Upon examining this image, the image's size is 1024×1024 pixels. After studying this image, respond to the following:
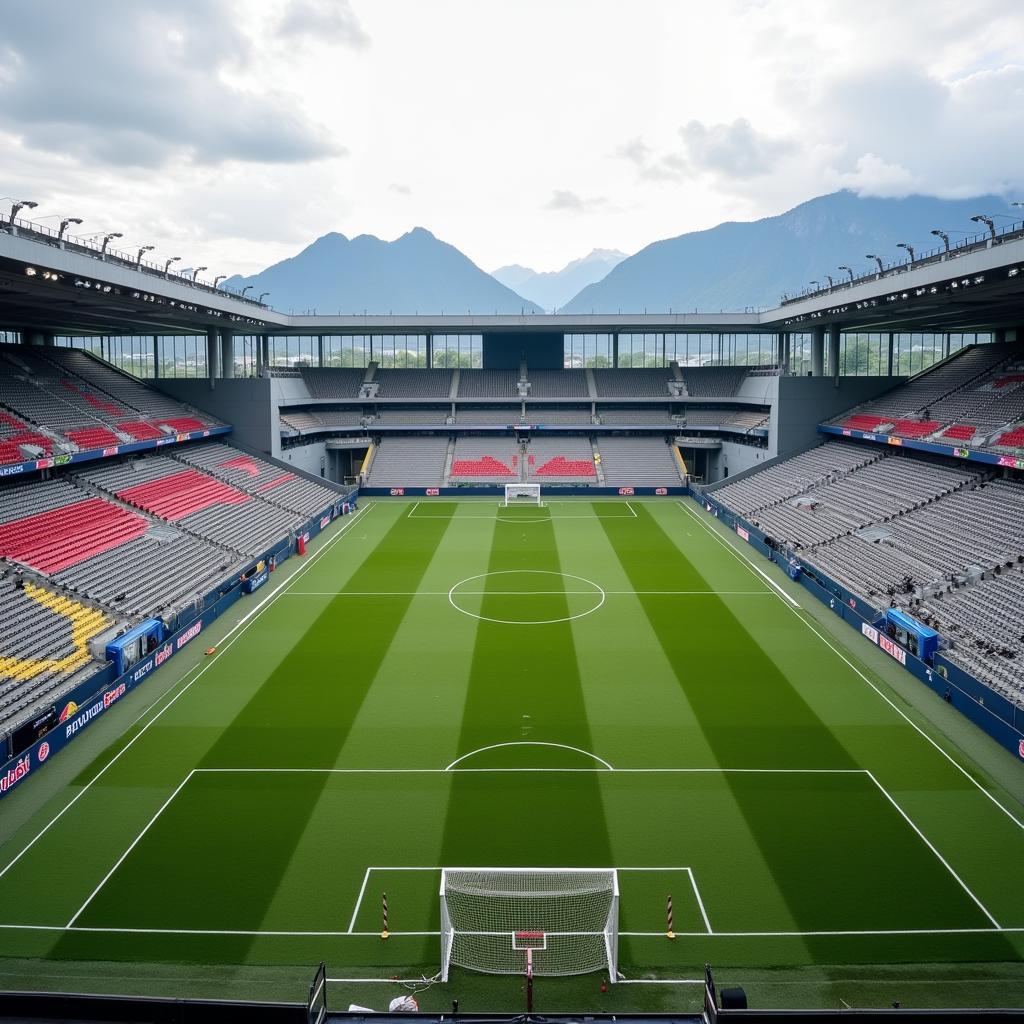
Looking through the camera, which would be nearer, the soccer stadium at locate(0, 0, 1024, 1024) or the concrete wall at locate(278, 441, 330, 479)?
the soccer stadium at locate(0, 0, 1024, 1024)

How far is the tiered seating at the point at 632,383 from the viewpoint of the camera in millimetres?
66000

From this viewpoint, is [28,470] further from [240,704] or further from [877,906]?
[877,906]

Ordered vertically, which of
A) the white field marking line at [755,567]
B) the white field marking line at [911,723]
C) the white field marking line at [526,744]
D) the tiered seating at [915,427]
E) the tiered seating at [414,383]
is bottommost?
the white field marking line at [526,744]

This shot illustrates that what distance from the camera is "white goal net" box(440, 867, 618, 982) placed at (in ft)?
41.1

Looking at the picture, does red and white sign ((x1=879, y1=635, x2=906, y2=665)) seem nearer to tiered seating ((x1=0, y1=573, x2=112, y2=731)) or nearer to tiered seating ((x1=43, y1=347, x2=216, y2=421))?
tiered seating ((x1=0, y1=573, x2=112, y2=731))

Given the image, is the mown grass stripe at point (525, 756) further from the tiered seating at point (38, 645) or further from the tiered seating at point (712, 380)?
the tiered seating at point (712, 380)

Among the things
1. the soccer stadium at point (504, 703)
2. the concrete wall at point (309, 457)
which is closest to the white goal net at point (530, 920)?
the soccer stadium at point (504, 703)

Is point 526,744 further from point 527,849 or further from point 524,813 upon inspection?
point 527,849

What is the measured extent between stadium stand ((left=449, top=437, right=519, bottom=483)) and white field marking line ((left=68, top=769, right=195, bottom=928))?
1625 inches

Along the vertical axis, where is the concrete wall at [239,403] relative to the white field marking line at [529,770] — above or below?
above

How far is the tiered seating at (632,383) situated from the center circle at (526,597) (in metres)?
32.8

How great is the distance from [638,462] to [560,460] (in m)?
5.53

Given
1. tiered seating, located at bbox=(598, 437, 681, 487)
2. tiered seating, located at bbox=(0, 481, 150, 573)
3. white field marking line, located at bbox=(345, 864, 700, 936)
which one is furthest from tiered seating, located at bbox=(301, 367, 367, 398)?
white field marking line, located at bbox=(345, 864, 700, 936)

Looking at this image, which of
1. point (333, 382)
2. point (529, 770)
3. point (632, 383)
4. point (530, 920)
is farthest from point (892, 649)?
point (333, 382)
